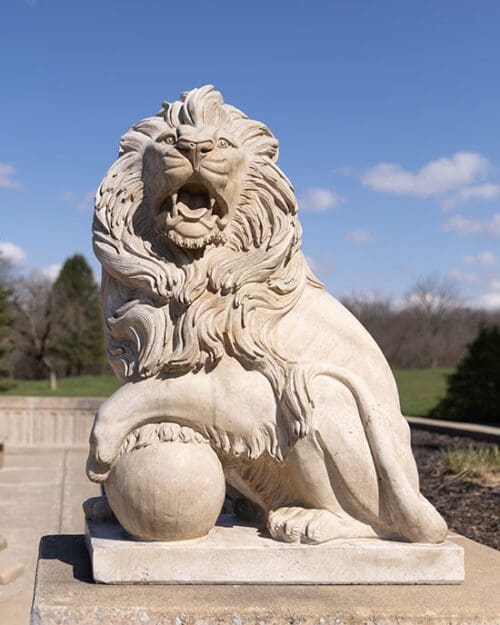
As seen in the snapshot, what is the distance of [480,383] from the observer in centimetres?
1367

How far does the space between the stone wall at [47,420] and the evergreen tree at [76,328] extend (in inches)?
878

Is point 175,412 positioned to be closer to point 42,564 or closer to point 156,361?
point 156,361

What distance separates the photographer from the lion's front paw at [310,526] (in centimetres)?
262

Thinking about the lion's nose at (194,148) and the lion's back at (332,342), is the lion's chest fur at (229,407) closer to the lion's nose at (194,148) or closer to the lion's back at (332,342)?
the lion's back at (332,342)

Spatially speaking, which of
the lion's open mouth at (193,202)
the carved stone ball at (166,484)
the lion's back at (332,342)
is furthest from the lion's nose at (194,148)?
the carved stone ball at (166,484)

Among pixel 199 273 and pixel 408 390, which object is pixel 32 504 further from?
pixel 408 390

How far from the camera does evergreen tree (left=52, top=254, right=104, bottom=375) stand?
35.6 meters

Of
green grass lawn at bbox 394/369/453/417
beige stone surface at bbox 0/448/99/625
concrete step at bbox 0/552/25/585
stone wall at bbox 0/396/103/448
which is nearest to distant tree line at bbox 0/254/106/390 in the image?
green grass lawn at bbox 394/369/453/417

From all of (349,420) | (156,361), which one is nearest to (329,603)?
(349,420)

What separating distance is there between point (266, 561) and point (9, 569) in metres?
3.36

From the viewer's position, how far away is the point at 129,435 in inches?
104

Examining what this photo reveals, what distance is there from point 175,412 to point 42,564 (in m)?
0.75

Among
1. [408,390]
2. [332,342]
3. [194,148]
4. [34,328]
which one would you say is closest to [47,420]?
[332,342]

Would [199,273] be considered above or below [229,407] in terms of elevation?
above
